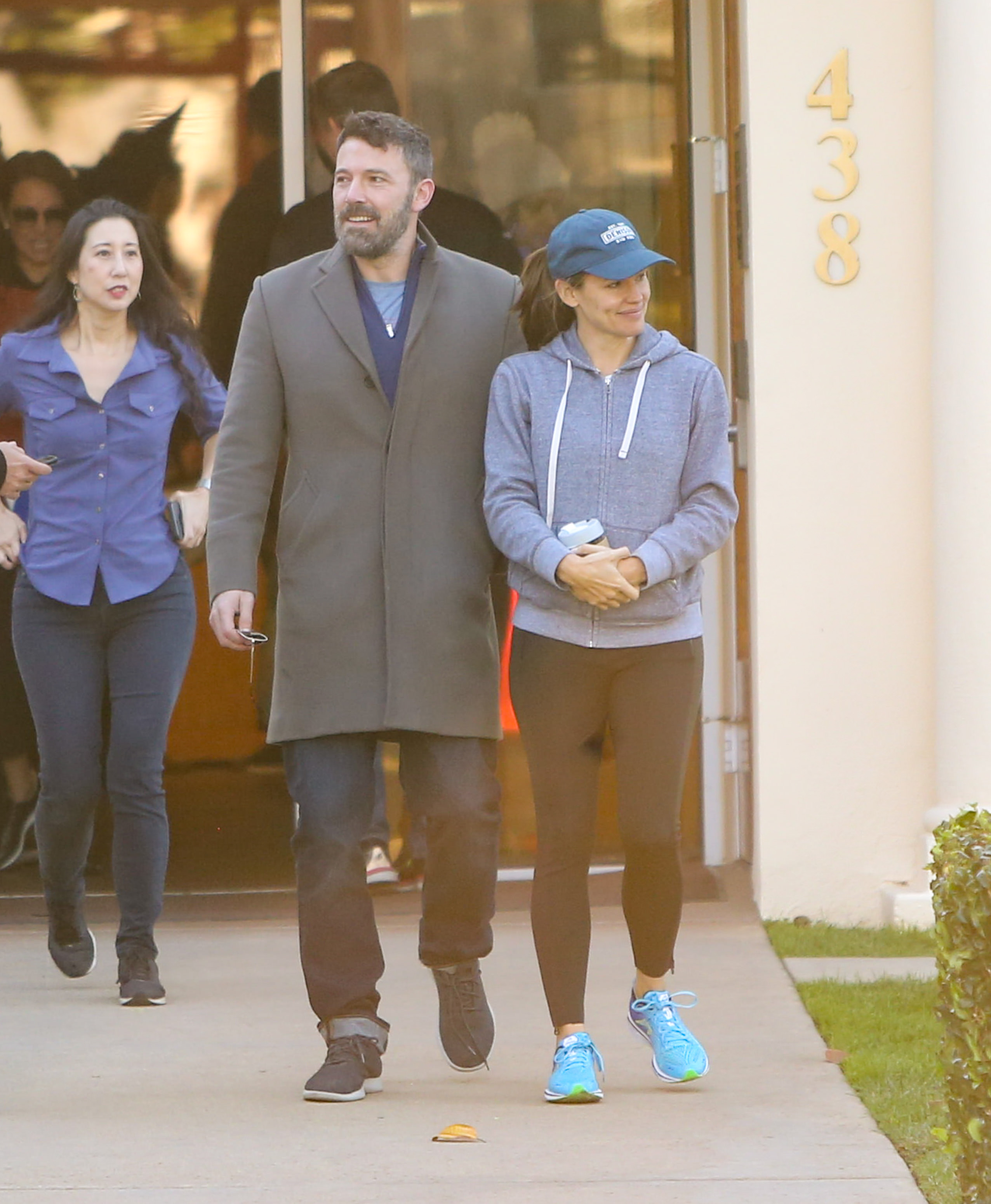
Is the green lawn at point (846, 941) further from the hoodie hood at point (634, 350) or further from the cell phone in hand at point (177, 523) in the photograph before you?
the hoodie hood at point (634, 350)

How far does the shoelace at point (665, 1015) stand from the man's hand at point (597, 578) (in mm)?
876

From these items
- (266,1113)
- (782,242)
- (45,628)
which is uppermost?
(782,242)

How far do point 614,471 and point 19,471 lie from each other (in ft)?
5.35

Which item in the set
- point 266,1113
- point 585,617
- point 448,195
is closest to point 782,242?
point 448,195

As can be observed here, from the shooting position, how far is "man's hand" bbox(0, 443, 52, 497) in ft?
17.5

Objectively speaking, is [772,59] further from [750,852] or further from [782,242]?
[750,852]

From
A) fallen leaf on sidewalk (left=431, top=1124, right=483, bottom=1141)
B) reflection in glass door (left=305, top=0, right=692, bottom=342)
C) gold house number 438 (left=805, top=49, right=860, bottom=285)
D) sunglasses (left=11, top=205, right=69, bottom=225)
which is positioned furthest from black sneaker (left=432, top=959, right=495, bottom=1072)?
sunglasses (left=11, top=205, right=69, bottom=225)

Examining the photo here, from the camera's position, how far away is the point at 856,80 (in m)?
6.37

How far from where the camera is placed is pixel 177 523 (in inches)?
225

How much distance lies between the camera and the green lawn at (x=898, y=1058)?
13.3 ft

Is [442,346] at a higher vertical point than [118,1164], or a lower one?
higher

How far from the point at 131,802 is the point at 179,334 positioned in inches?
49.2

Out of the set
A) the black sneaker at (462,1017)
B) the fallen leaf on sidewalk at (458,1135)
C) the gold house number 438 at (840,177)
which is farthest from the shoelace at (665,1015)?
the gold house number 438 at (840,177)

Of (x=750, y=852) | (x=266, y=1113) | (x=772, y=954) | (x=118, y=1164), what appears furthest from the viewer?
(x=750, y=852)
